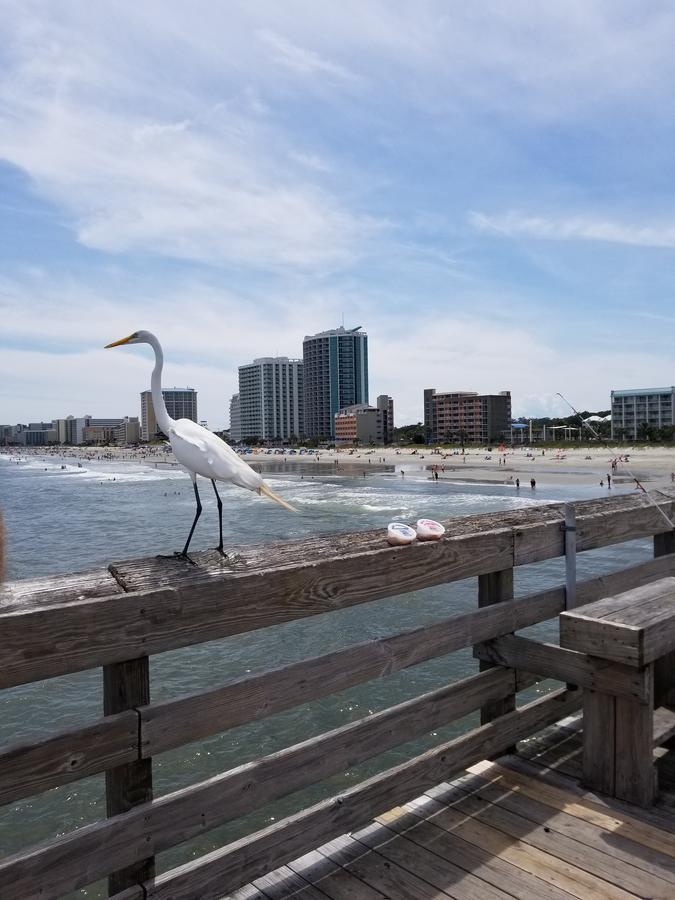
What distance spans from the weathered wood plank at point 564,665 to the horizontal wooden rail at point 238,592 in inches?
17.2

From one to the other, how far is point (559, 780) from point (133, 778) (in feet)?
7.37

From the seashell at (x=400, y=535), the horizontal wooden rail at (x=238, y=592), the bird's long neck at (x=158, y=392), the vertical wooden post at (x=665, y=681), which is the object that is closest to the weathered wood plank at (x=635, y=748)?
the vertical wooden post at (x=665, y=681)

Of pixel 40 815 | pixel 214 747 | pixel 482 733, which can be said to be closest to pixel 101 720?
pixel 482 733

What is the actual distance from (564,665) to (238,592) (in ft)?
5.91

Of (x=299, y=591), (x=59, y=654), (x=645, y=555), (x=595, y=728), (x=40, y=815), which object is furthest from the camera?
(x=645, y=555)

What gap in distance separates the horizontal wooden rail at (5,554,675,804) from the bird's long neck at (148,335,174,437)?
1.50m

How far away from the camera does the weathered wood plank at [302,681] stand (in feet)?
7.17

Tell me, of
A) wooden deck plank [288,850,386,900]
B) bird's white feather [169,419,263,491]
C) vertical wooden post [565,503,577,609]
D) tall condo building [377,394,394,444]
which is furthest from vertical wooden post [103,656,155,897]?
tall condo building [377,394,394,444]

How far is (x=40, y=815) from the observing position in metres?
7.69

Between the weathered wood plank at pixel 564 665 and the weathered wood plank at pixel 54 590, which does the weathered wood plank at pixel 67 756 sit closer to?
the weathered wood plank at pixel 54 590

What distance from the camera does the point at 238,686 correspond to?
236 centimetres

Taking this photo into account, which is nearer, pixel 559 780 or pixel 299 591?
pixel 299 591

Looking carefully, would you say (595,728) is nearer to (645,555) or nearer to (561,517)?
(561,517)

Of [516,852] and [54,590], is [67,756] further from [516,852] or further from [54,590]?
[516,852]
